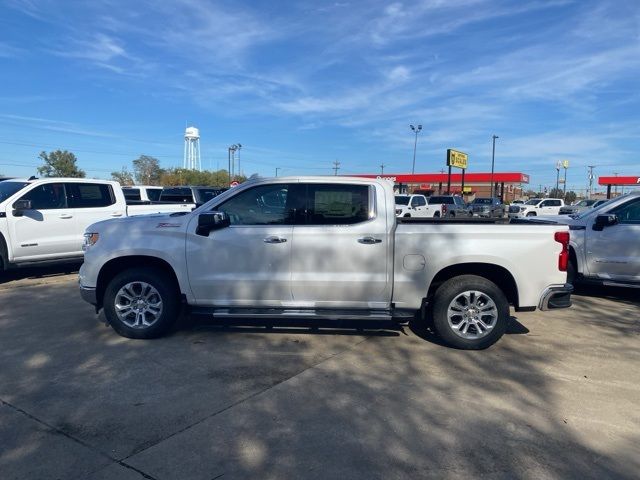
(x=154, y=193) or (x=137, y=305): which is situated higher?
(x=154, y=193)

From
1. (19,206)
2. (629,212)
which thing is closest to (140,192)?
(19,206)

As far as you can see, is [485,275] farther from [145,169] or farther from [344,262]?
[145,169]

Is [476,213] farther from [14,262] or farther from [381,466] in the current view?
[381,466]

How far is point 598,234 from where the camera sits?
7.97m

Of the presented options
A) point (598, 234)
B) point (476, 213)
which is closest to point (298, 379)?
point (598, 234)

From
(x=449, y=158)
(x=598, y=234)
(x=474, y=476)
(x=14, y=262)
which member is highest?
(x=449, y=158)

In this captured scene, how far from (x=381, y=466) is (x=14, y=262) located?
8.41 metres

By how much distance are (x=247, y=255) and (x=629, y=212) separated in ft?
20.4

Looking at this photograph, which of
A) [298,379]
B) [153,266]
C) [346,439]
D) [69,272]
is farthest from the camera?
[69,272]

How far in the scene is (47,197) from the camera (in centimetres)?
974

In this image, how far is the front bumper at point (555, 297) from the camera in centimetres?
550

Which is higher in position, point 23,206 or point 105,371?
point 23,206

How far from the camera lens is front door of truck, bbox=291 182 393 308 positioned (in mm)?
5504

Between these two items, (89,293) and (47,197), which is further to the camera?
(47,197)
